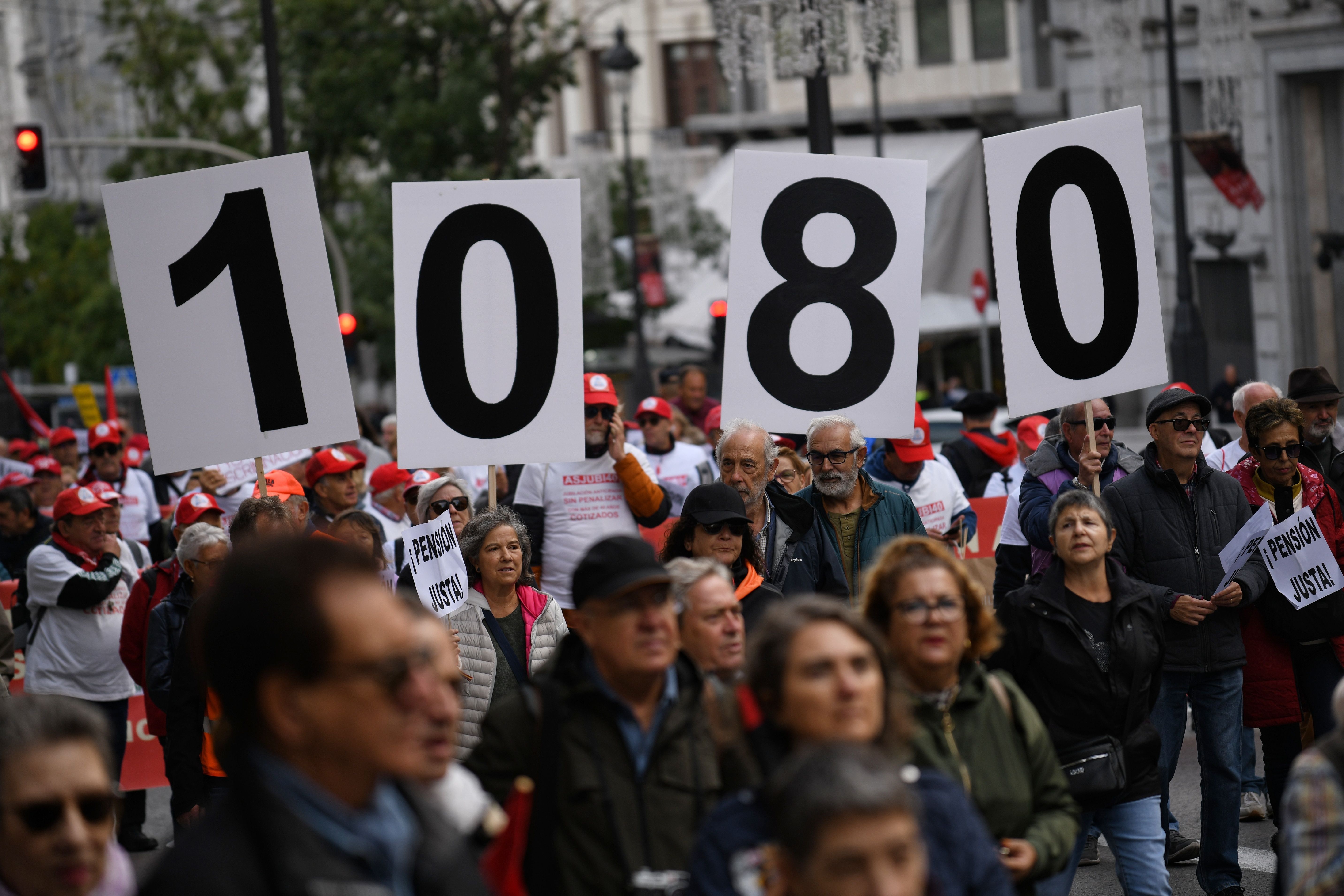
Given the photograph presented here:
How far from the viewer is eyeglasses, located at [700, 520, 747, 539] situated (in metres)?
6.04

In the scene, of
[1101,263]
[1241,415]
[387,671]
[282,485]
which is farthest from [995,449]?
[387,671]

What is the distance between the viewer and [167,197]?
7.00 meters

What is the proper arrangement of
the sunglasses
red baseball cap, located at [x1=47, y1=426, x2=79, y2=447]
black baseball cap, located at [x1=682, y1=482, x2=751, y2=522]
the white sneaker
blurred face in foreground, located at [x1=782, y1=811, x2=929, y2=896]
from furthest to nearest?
red baseball cap, located at [x1=47, y1=426, x2=79, y2=447] < the sunglasses < the white sneaker < black baseball cap, located at [x1=682, y1=482, x2=751, y2=522] < blurred face in foreground, located at [x1=782, y1=811, x2=929, y2=896]

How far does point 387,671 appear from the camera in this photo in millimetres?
2385

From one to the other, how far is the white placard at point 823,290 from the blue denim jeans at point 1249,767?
2.01m

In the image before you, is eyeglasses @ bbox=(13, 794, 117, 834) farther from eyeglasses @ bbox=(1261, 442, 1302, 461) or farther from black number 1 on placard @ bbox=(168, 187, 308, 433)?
eyeglasses @ bbox=(1261, 442, 1302, 461)

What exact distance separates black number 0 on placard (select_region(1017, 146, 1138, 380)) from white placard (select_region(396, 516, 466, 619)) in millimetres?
2685

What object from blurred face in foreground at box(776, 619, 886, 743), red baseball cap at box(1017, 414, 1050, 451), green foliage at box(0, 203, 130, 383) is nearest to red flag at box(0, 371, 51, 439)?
red baseball cap at box(1017, 414, 1050, 451)

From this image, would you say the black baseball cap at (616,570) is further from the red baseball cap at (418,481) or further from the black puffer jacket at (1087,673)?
the red baseball cap at (418,481)

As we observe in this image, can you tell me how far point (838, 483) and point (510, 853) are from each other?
3832mm

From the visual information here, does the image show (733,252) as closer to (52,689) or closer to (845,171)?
(845,171)

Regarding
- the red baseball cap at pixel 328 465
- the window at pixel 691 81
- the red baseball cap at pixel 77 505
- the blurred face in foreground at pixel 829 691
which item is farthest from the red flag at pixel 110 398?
the window at pixel 691 81

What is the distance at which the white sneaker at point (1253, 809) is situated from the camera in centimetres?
751

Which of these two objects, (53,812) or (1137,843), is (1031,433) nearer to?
(1137,843)
